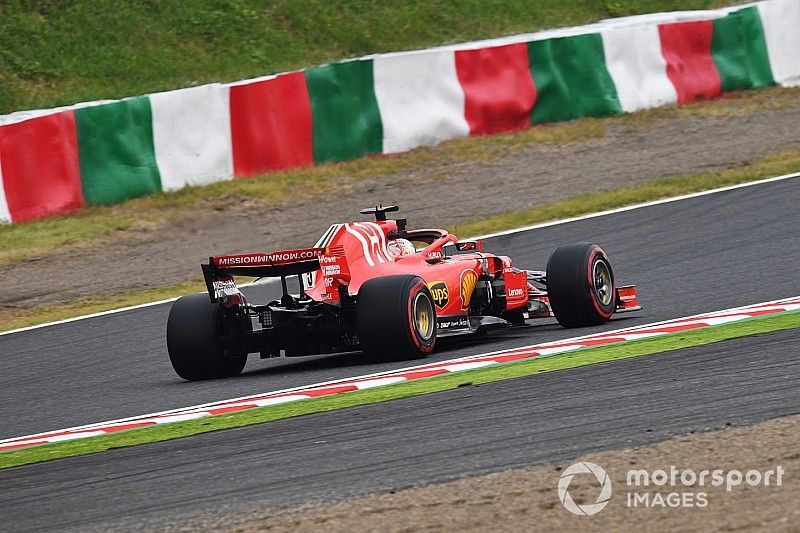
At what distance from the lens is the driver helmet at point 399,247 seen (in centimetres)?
1034

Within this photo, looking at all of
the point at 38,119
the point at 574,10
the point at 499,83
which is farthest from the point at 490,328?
the point at 574,10

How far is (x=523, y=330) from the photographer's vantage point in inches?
431

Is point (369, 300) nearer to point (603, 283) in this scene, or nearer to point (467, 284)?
point (467, 284)

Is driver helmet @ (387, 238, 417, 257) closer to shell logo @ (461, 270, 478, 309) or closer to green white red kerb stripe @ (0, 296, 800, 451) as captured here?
shell logo @ (461, 270, 478, 309)

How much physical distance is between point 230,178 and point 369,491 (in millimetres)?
10904

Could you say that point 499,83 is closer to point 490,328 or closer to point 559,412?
point 490,328

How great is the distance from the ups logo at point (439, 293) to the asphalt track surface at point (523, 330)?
0.35 metres

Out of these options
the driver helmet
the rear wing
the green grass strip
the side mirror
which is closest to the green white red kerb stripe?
the green grass strip

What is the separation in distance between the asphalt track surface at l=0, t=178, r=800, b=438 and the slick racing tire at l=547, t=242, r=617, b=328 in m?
0.14

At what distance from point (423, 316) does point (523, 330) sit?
5.45ft

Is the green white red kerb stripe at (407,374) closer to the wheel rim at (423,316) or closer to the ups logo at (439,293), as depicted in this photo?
the wheel rim at (423,316)

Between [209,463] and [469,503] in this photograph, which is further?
[209,463]

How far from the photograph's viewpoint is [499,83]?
1764cm

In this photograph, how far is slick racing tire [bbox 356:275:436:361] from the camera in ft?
30.2
